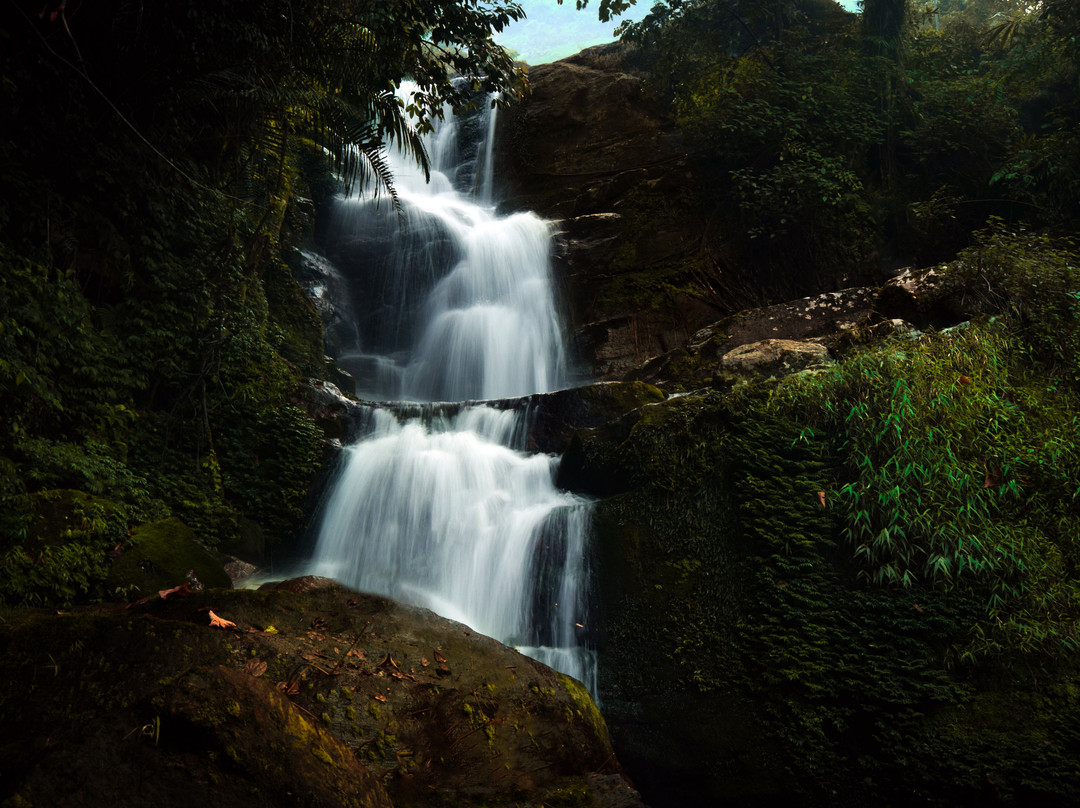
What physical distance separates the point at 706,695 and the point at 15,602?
4.95 m

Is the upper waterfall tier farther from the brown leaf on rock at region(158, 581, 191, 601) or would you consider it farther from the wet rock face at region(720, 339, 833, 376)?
the brown leaf on rock at region(158, 581, 191, 601)

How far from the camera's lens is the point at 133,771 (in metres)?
1.62

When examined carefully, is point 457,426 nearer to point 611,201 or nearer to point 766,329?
point 766,329


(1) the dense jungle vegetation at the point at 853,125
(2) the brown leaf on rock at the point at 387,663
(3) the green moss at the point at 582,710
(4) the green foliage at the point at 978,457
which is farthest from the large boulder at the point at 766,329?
(2) the brown leaf on rock at the point at 387,663

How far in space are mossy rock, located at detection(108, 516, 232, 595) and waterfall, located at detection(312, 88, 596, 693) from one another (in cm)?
202

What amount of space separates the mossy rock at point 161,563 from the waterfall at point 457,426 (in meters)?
2.02

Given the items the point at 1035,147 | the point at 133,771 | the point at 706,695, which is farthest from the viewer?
the point at 1035,147

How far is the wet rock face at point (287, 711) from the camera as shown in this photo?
5.44 feet

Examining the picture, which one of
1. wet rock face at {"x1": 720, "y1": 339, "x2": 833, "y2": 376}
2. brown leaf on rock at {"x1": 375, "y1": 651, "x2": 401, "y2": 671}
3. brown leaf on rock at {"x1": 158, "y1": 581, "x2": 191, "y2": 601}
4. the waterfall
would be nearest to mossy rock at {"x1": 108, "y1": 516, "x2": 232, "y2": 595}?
brown leaf on rock at {"x1": 158, "y1": 581, "x2": 191, "y2": 601}

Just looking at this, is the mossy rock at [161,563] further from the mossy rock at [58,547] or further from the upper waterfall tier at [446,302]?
the upper waterfall tier at [446,302]

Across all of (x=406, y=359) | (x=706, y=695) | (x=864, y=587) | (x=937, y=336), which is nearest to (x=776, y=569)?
(x=864, y=587)

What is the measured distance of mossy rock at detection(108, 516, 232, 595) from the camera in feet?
15.6

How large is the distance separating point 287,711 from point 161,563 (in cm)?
370

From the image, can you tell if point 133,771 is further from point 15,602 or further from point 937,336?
point 937,336
